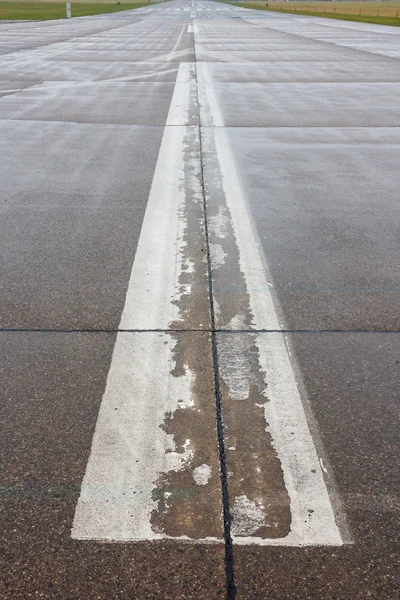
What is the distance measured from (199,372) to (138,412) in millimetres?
505

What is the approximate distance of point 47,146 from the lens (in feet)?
30.7

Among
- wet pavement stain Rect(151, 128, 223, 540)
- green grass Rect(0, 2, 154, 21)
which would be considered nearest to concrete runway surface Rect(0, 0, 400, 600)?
wet pavement stain Rect(151, 128, 223, 540)

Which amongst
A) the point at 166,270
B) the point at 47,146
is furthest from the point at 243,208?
the point at 47,146

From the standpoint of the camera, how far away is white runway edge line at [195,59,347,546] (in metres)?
2.61

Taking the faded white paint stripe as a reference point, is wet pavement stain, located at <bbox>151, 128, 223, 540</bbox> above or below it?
above

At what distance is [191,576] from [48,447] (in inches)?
40.6

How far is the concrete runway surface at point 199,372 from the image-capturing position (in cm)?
248

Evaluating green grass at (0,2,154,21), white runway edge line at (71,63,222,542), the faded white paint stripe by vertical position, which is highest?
white runway edge line at (71,63,222,542)

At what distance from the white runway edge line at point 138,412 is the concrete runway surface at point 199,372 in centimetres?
1

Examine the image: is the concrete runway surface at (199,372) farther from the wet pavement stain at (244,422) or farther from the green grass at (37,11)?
the green grass at (37,11)

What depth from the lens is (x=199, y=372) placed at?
373 cm

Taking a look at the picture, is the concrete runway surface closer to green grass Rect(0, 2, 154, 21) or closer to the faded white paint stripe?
the faded white paint stripe

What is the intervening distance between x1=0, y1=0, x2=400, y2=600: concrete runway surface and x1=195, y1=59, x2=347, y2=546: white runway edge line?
12 mm

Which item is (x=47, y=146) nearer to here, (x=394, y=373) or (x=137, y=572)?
(x=394, y=373)
